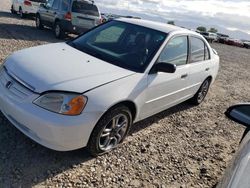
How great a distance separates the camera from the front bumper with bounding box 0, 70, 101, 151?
3.16 m

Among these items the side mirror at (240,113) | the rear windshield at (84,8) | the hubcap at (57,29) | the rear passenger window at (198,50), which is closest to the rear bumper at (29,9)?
the hubcap at (57,29)

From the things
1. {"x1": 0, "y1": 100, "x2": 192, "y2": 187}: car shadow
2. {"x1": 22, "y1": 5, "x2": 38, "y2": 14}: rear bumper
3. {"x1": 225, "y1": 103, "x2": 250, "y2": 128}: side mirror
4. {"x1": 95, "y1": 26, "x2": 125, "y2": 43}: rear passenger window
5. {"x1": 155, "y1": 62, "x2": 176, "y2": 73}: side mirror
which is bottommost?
{"x1": 0, "y1": 100, "x2": 192, "y2": 187}: car shadow

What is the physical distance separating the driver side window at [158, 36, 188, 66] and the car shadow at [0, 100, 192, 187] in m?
1.89

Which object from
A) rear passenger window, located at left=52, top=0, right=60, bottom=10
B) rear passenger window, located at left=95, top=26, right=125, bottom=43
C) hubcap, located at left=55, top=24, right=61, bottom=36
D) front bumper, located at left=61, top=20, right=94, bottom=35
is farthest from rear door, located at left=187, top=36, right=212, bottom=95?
rear passenger window, located at left=52, top=0, right=60, bottom=10

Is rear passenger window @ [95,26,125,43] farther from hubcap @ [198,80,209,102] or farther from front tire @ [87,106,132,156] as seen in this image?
hubcap @ [198,80,209,102]

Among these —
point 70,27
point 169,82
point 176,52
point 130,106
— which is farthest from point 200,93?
point 70,27

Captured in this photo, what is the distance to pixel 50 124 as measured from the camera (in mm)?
3141

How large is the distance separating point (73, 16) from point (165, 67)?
358 inches

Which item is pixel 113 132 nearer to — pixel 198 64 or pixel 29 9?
pixel 198 64

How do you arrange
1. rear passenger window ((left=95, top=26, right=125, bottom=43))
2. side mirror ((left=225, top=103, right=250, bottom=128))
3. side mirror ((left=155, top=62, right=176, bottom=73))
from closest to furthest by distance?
side mirror ((left=225, top=103, right=250, bottom=128)), side mirror ((left=155, top=62, right=176, bottom=73)), rear passenger window ((left=95, top=26, right=125, bottom=43))

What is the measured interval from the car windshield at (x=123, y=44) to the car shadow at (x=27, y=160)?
141 cm

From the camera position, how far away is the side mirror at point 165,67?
406 centimetres

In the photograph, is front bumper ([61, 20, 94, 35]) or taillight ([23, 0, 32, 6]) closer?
front bumper ([61, 20, 94, 35])

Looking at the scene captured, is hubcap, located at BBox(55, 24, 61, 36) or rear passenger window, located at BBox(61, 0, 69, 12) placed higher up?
rear passenger window, located at BBox(61, 0, 69, 12)
